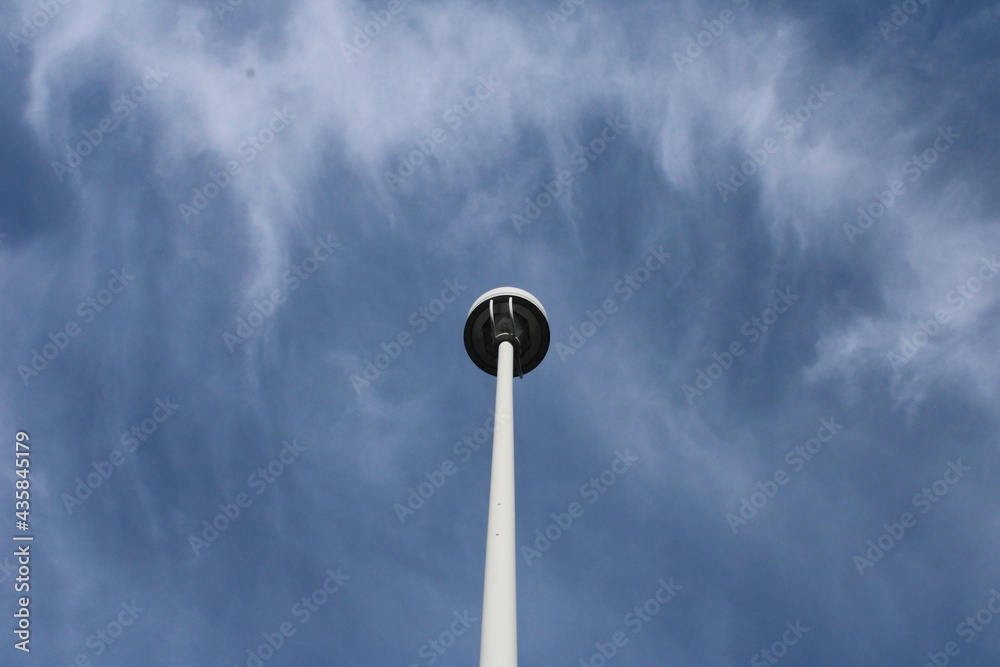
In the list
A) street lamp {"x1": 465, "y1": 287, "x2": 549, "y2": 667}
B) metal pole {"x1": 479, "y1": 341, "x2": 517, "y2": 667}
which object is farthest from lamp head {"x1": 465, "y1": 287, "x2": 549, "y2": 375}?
metal pole {"x1": 479, "y1": 341, "x2": 517, "y2": 667}

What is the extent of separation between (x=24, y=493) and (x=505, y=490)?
18790 mm

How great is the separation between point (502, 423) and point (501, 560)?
14.0 feet

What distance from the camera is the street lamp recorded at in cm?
1463

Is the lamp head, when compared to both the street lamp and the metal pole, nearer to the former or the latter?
the street lamp

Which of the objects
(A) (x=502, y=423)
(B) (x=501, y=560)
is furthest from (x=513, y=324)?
(B) (x=501, y=560)

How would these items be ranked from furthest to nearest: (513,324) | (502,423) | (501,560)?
1. (513,324)
2. (502,423)
3. (501,560)

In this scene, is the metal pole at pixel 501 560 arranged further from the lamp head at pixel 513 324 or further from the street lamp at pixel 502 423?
the lamp head at pixel 513 324

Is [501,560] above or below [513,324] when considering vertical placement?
below

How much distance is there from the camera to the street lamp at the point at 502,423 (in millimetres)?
14633

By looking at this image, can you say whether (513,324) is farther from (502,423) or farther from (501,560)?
(501,560)

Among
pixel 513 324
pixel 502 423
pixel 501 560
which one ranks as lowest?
pixel 501 560

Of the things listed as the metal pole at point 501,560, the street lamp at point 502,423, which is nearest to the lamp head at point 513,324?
the street lamp at point 502,423

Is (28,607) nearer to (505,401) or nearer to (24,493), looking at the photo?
(24,493)

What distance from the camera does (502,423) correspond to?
19.6m
